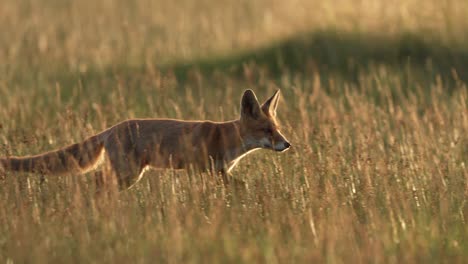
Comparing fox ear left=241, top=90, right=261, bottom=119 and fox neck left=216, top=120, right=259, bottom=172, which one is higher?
fox ear left=241, top=90, right=261, bottom=119

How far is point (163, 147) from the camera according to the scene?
7.30 metres

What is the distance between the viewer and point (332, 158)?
24.8 feet

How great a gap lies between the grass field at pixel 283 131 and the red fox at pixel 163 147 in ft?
0.45

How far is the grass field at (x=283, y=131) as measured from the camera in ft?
18.4

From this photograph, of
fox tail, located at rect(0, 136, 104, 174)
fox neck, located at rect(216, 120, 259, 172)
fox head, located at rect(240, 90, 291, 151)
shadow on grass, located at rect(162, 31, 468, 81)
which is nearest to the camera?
fox tail, located at rect(0, 136, 104, 174)

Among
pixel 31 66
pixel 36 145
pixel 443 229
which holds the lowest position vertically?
pixel 443 229

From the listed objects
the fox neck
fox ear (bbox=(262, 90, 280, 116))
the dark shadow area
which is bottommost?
the fox neck

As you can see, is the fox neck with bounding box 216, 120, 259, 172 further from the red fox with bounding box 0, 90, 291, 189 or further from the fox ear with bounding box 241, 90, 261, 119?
the fox ear with bounding box 241, 90, 261, 119

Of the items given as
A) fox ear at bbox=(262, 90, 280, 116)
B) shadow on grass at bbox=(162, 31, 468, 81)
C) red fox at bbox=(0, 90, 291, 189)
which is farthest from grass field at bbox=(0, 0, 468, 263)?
fox ear at bbox=(262, 90, 280, 116)

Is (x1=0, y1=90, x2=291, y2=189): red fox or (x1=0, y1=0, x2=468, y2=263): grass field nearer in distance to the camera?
(x1=0, y1=0, x2=468, y2=263): grass field

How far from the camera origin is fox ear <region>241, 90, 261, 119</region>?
24.8ft

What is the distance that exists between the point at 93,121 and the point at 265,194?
3374 mm

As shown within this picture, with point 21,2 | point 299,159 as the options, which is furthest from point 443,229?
point 21,2

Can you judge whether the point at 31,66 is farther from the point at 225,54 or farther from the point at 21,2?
the point at 21,2
